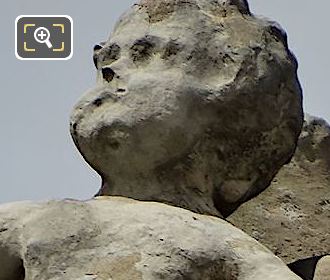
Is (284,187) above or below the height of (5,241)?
below

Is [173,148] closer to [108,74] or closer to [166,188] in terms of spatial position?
[166,188]

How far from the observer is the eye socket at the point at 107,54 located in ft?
10.6

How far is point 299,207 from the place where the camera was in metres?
4.02

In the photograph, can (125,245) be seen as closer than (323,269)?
Yes

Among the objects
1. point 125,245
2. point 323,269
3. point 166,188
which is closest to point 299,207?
point 323,269

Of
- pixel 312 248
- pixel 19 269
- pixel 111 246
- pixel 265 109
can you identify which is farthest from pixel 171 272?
pixel 312 248

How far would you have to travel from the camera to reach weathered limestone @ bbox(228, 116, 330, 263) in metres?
3.91

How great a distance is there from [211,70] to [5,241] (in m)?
0.67

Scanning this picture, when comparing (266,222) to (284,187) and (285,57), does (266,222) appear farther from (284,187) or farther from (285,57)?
(285,57)

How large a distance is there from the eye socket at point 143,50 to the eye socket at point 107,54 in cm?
6

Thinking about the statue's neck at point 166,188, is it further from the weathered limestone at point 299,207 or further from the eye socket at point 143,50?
→ the weathered limestone at point 299,207

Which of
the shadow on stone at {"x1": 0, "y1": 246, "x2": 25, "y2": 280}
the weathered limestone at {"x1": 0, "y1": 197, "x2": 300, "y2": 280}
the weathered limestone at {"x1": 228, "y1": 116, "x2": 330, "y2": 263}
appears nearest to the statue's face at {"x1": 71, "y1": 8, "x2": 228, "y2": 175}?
the weathered limestone at {"x1": 0, "y1": 197, "x2": 300, "y2": 280}

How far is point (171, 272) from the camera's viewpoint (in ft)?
8.95

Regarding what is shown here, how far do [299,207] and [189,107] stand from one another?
103 cm
